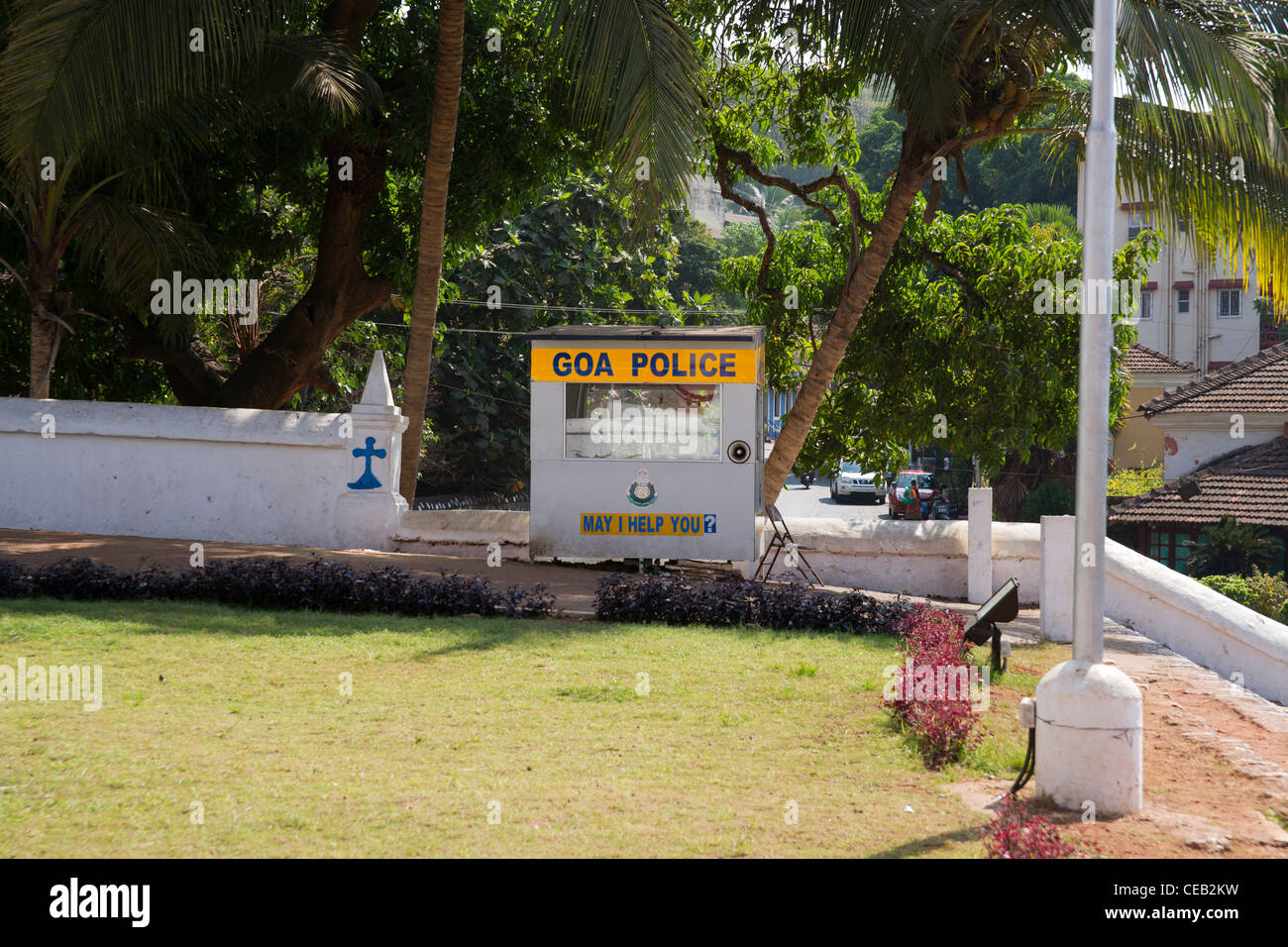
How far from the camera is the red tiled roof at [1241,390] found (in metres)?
24.1

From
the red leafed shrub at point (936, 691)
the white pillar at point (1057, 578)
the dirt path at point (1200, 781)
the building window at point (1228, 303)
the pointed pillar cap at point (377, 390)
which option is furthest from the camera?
the building window at point (1228, 303)

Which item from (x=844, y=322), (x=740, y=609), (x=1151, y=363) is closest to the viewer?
(x=740, y=609)

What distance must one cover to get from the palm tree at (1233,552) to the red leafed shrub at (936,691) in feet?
46.8

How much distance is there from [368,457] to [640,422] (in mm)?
3206

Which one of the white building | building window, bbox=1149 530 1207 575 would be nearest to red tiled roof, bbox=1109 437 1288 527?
building window, bbox=1149 530 1207 575

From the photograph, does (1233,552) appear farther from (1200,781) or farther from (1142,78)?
(1200,781)

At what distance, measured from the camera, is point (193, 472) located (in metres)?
12.7

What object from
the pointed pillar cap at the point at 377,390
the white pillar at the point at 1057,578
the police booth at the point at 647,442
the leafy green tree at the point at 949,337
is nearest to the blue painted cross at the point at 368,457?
the pointed pillar cap at the point at 377,390

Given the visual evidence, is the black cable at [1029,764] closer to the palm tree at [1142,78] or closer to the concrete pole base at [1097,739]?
the concrete pole base at [1097,739]

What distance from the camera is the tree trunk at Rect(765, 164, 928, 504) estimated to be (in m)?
13.5

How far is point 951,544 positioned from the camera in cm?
1352

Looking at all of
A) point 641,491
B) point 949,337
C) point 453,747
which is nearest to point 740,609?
point 641,491

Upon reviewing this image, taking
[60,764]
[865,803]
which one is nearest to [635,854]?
[865,803]

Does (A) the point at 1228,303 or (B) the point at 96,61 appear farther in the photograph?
(A) the point at 1228,303
